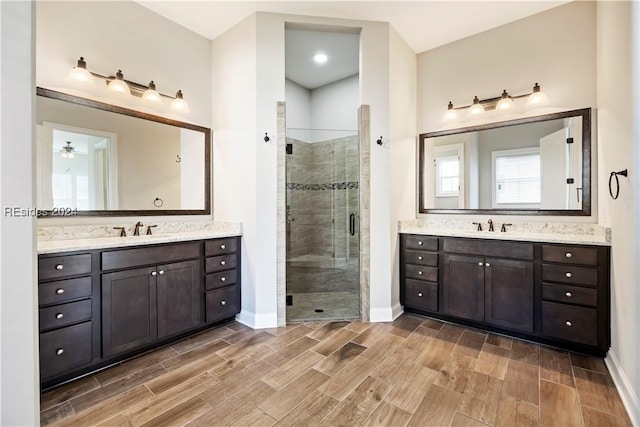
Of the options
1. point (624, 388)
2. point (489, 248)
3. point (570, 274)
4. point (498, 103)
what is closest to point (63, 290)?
point (489, 248)

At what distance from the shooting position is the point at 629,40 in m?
1.68

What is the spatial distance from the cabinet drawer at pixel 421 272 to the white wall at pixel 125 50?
2.25 meters

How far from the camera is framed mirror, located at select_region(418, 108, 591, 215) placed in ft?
8.36

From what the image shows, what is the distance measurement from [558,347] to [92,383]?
11.3 ft

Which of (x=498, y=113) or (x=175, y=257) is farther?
(x=498, y=113)

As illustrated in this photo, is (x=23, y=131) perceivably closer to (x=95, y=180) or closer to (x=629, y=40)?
(x=95, y=180)

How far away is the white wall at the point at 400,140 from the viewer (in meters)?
2.94

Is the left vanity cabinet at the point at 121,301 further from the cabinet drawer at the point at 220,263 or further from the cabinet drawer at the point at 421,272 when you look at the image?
the cabinet drawer at the point at 421,272

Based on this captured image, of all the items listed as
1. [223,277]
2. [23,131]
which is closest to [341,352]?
[223,277]

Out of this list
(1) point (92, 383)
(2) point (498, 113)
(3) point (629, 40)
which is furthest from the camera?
(2) point (498, 113)

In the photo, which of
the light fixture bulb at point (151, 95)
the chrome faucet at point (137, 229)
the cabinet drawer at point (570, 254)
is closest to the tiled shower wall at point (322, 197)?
the light fixture bulb at point (151, 95)

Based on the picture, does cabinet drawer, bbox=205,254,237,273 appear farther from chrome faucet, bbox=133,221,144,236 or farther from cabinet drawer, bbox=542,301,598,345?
cabinet drawer, bbox=542,301,598,345

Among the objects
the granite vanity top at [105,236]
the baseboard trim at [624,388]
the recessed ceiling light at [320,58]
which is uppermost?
the recessed ceiling light at [320,58]

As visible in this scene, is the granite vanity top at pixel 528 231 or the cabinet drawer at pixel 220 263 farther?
the cabinet drawer at pixel 220 263
